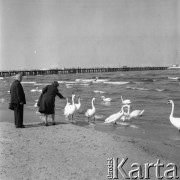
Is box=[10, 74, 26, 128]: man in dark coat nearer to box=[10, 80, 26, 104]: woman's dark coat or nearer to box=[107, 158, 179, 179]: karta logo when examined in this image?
box=[10, 80, 26, 104]: woman's dark coat

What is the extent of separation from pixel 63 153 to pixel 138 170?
1564mm

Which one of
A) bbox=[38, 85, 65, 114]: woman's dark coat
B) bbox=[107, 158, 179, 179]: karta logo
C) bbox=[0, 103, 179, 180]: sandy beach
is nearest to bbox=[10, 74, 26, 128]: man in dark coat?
bbox=[0, 103, 179, 180]: sandy beach

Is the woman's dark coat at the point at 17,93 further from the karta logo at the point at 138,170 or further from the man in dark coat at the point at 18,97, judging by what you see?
the karta logo at the point at 138,170

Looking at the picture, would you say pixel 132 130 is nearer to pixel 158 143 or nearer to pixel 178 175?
pixel 158 143

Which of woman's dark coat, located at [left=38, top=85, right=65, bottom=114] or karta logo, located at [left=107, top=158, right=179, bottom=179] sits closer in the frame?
karta logo, located at [left=107, top=158, right=179, bottom=179]

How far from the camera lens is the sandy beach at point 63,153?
5.58 metres

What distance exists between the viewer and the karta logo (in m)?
5.49

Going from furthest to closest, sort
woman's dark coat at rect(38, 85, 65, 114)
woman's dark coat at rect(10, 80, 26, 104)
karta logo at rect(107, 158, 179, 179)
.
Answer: woman's dark coat at rect(38, 85, 65, 114) → woman's dark coat at rect(10, 80, 26, 104) → karta logo at rect(107, 158, 179, 179)

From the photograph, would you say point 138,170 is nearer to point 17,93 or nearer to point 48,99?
point 17,93

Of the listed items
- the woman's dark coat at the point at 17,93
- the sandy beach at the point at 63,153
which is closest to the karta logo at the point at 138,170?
the sandy beach at the point at 63,153

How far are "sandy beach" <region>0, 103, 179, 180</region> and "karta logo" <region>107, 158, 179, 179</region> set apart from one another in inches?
1.9

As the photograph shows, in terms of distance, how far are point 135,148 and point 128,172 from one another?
1.98m

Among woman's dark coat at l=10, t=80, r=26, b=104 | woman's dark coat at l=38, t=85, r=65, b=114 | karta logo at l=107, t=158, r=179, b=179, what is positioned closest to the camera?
karta logo at l=107, t=158, r=179, b=179

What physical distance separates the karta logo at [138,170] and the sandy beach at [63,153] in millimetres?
47
